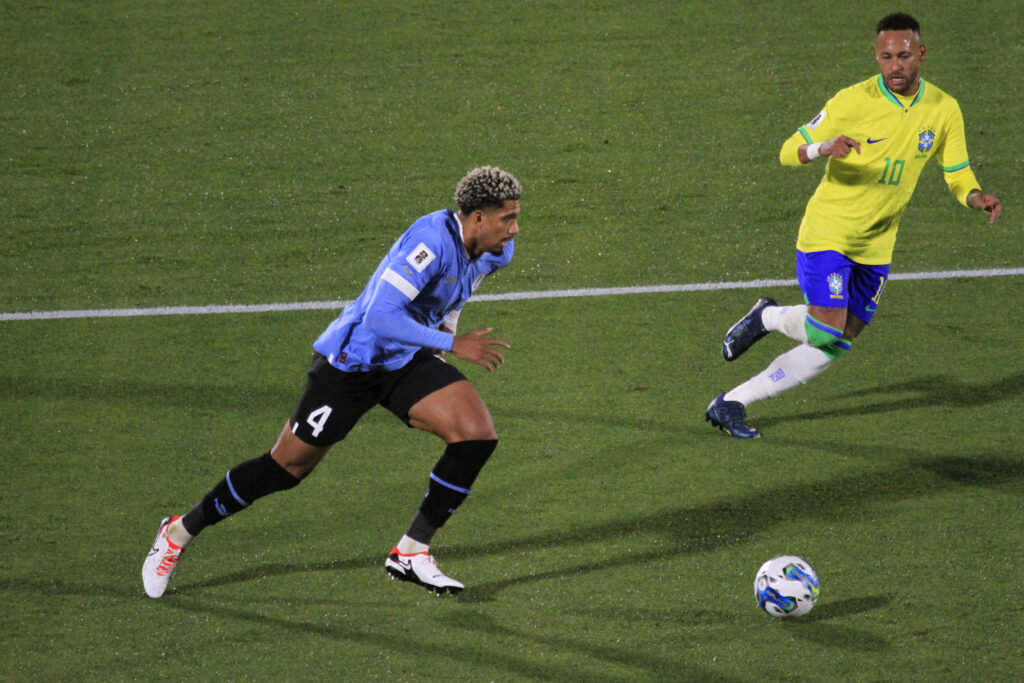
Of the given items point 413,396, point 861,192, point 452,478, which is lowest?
point 452,478

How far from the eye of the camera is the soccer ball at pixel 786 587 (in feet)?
18.4

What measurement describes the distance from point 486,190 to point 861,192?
2.40 metres

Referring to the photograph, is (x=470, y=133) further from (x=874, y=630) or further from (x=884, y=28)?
(x=874, y=630)

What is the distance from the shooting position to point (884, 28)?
6.85m

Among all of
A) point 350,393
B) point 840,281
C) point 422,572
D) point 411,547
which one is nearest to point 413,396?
point 350,393

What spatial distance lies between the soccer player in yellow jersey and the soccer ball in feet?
5.58

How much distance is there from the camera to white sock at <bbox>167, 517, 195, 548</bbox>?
594 cm

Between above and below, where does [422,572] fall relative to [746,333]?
below

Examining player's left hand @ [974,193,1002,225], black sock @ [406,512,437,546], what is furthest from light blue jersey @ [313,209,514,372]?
player's left hand @ [974,193,1002,225]

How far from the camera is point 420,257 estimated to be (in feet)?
18.4

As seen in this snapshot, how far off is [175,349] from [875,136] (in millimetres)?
4460

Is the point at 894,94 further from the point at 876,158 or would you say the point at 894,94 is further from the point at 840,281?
the point at 840,281

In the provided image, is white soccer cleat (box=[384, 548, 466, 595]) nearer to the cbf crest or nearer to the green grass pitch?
the green grass pitch

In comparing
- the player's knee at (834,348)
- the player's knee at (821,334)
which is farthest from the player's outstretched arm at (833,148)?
the player's knee at (834,348)
